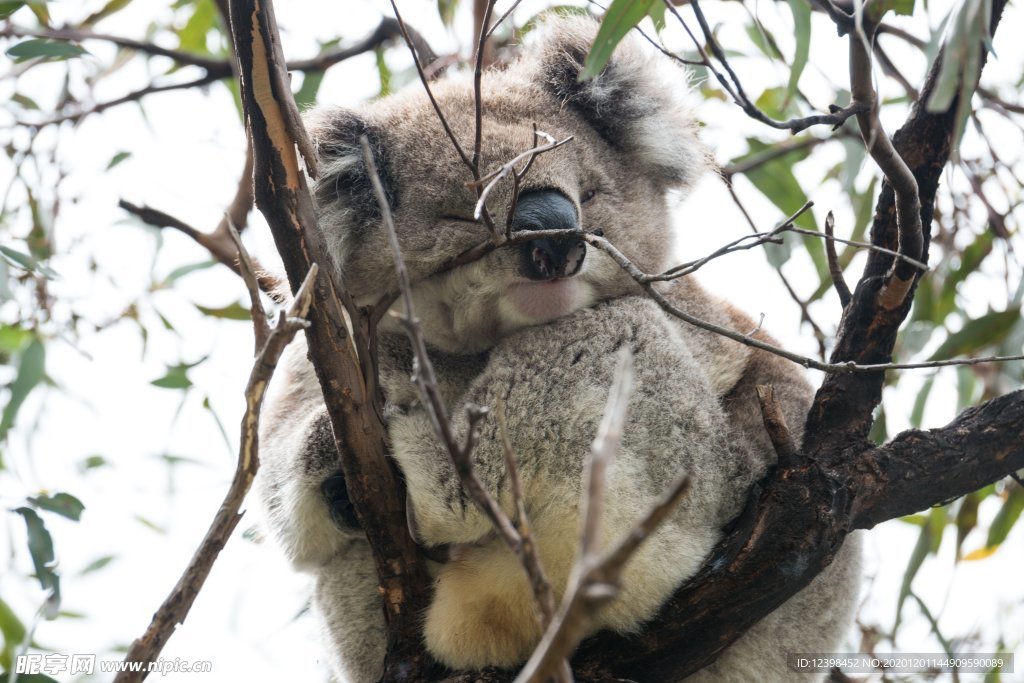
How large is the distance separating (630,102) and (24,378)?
7.07ft

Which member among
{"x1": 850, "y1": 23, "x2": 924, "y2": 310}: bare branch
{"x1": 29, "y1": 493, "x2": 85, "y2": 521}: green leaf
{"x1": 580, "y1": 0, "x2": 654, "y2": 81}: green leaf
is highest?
{"x1": 580, "y1": 0, "x2": 654, "y2": 81}: green leaf

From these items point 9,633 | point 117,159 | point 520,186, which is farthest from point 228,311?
point 520,186

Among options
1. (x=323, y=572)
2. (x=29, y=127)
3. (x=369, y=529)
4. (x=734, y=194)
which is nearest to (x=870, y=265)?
(x=734, y=194)

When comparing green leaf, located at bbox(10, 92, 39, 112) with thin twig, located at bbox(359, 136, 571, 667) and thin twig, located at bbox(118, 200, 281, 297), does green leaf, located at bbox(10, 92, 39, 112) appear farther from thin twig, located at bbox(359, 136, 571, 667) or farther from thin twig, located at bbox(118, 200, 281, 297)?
thin twig, located at bbox(359, 136, 571, 667)

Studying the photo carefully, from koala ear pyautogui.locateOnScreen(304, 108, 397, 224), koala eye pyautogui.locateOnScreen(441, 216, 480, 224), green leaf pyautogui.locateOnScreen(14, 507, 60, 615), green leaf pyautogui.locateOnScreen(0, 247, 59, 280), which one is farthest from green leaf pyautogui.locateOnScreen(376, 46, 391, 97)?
green leaf pyautogui.locateOnScreen(14, 507, 60, 615)

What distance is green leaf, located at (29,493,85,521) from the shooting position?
2.59m

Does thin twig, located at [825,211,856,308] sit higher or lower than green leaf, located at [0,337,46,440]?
higher

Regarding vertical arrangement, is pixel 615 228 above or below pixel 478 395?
above

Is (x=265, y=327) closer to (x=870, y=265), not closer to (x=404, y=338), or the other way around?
(x=404, y=338)

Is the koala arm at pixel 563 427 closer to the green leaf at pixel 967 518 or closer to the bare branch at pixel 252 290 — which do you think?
the bare branch at pixel 252 290

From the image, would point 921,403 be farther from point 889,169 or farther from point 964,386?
point 889,169

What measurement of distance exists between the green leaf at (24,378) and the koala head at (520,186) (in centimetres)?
150

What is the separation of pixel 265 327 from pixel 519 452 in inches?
22.4

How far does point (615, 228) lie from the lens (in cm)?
234
